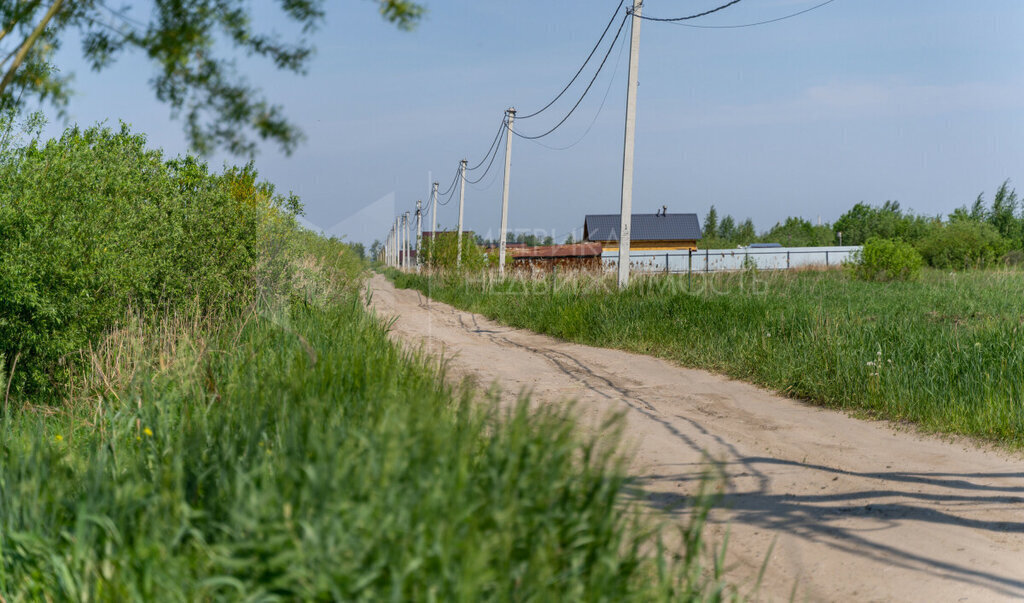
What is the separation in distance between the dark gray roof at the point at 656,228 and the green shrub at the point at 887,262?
1758 inches

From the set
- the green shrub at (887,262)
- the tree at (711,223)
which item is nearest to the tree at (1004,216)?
the green shrub at (887,262)

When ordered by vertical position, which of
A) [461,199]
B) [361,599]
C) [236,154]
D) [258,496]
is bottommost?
[361,599]

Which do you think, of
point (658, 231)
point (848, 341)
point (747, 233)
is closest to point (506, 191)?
point (848, 341)

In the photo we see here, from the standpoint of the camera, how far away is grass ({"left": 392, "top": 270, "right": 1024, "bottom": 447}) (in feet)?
20.3

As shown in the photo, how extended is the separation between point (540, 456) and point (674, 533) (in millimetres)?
1758

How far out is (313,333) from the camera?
5.91m

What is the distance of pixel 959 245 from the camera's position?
32219mm

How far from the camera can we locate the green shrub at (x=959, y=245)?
102 feet

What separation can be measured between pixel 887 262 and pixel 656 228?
4898 centimetres

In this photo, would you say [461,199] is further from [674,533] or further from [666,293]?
[674,533]

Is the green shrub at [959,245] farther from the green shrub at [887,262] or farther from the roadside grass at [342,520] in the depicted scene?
the roadside grass at [342,520]

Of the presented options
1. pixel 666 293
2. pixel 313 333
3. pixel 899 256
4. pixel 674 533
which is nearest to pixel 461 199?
pixel 899 256

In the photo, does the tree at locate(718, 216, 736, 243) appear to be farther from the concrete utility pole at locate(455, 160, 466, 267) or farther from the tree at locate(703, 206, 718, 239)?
the concrete utility pole at locate(455, 160, 466, 267)

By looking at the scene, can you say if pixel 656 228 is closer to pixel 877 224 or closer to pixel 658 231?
pixel 658 231
